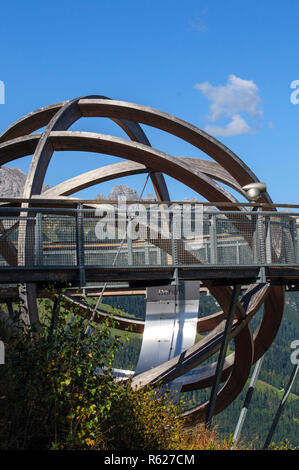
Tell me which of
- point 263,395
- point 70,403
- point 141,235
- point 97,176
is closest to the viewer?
point 70,403

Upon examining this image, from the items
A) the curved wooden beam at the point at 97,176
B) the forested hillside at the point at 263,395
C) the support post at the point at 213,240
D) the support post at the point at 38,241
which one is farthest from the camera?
the forested hillside at the point at 263,395

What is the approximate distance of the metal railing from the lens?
1048 cm

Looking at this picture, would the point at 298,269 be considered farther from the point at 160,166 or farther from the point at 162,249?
the point at 160,166

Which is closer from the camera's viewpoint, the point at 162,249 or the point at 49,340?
the point at 49,340

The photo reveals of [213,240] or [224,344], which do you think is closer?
[213,240]

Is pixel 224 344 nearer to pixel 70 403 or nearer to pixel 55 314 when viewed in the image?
pixel 55 314

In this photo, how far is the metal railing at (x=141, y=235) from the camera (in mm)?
10477

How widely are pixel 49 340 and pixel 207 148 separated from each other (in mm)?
10148

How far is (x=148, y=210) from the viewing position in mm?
11180

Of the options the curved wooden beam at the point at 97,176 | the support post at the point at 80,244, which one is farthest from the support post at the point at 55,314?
the curved wooden beam at the point at 97,176

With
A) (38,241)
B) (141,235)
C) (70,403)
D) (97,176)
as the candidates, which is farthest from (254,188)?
(70,403)

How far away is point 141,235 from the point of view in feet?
38.9

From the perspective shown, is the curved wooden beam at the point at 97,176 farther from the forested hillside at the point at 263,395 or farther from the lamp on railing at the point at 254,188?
the forested hillside at the point at 263,395
